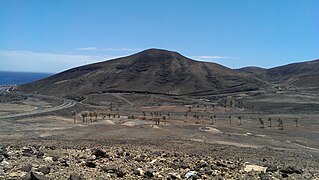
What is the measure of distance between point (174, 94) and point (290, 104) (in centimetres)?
6178

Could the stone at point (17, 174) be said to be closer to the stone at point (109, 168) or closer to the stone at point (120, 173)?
the stone at point (109, 168)

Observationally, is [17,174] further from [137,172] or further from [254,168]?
[254,168]

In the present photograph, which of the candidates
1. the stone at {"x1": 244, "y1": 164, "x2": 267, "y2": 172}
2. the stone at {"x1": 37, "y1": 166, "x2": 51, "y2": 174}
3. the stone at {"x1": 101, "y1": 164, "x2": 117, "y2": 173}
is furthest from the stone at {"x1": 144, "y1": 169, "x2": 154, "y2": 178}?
the stone at {"x1": 244, "y1": 164, "x2": 267, "y2": 172}

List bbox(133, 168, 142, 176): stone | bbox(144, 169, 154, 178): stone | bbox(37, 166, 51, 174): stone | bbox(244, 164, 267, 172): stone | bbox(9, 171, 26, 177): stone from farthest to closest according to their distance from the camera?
bbox(244, 164, 267, 172): stone < bbox(133, 168, 142, 176): stone < bbox(144, 169, 154, 178): stone < bbox(37, 166, 51, 174): stone < bbox(9, 171, 26, 177): stone

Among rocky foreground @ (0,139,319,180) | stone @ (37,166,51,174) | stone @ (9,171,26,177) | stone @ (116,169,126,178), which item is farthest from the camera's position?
stone @ (116,169,126,178)

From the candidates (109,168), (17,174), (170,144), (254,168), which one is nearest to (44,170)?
(17,174)

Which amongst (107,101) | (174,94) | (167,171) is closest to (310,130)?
(167,171)

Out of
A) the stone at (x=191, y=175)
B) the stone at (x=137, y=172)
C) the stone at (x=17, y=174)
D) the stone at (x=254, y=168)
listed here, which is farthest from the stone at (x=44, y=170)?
the stone at (x=254, y=168)

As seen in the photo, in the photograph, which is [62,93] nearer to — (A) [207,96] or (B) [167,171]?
(A) [207,96]

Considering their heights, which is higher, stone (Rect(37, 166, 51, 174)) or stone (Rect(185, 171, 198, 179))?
stone (Rect(37, 166, 51, 174))

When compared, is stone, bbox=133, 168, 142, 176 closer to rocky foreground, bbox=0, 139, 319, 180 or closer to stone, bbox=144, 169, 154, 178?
rocky foreground, bbox=0, 139, 319, 180

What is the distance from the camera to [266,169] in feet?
80.4

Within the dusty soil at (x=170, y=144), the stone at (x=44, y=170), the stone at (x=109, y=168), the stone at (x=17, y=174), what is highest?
the stone at (x=44, y=170)

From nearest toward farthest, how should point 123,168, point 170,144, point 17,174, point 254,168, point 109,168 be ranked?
point 17,174 → point 109,168 → point 123,168 → point 254,168 → point 170,144
